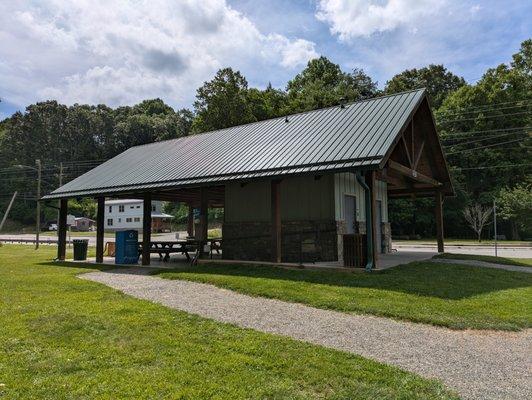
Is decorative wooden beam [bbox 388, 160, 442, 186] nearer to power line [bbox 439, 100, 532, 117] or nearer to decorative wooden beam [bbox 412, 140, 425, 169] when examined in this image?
decorative wooden beam [bbox 412, 140, 425, 169]

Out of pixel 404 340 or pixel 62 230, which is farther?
pixel 62 230

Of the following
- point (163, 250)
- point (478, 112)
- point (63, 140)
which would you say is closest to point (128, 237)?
point (163, 250)

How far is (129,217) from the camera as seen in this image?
55469 millimetres

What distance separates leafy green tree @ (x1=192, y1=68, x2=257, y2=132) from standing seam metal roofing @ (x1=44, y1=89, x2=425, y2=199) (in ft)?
92.3

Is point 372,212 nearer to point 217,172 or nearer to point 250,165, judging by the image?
point 250,165

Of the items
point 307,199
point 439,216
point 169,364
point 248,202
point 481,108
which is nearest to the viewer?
point 169,364

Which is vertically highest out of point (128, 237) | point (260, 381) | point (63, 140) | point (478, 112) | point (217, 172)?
point (63, 140)

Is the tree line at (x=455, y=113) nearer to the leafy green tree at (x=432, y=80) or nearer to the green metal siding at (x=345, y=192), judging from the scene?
the leafy green tree at (x=432, y=80)

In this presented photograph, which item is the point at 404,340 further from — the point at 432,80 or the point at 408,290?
the point at 432,80

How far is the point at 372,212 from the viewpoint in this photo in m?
10.8

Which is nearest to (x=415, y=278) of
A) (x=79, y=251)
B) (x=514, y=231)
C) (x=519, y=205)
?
(x=79, y=251)

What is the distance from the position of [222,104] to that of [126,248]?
33.6 meters

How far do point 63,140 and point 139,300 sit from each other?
81.4 meters

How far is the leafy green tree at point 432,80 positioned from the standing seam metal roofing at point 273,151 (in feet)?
131
